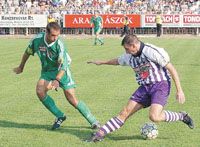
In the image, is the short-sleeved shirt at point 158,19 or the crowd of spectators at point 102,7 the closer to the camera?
the short-sleeved shirt at point 158,19

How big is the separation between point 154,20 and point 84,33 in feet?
19.9

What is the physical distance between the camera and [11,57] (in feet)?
81.1

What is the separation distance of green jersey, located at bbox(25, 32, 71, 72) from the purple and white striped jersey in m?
0.97

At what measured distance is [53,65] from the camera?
955 cm

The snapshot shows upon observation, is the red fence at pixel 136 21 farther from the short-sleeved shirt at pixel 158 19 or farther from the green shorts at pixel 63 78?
the green shorts at pixel 63 78

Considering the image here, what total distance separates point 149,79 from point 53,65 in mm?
1701

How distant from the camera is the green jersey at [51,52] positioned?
9.26 meters

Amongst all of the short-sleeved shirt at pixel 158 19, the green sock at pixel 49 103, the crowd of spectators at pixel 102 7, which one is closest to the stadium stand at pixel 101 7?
the crowd of spectators at pixel 102 7

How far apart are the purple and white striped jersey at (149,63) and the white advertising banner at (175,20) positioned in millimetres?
38146

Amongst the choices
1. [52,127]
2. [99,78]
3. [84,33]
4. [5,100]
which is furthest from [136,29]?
[52,127]

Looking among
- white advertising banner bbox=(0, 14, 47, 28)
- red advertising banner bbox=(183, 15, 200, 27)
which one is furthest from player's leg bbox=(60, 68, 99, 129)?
white advertising banner bbox=(0, 14, 47, 28)

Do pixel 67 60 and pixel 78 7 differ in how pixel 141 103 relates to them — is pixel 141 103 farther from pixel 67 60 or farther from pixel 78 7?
pixel 78 7

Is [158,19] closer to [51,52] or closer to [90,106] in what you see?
[90,106]

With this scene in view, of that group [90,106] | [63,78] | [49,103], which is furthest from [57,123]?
[90,106]
